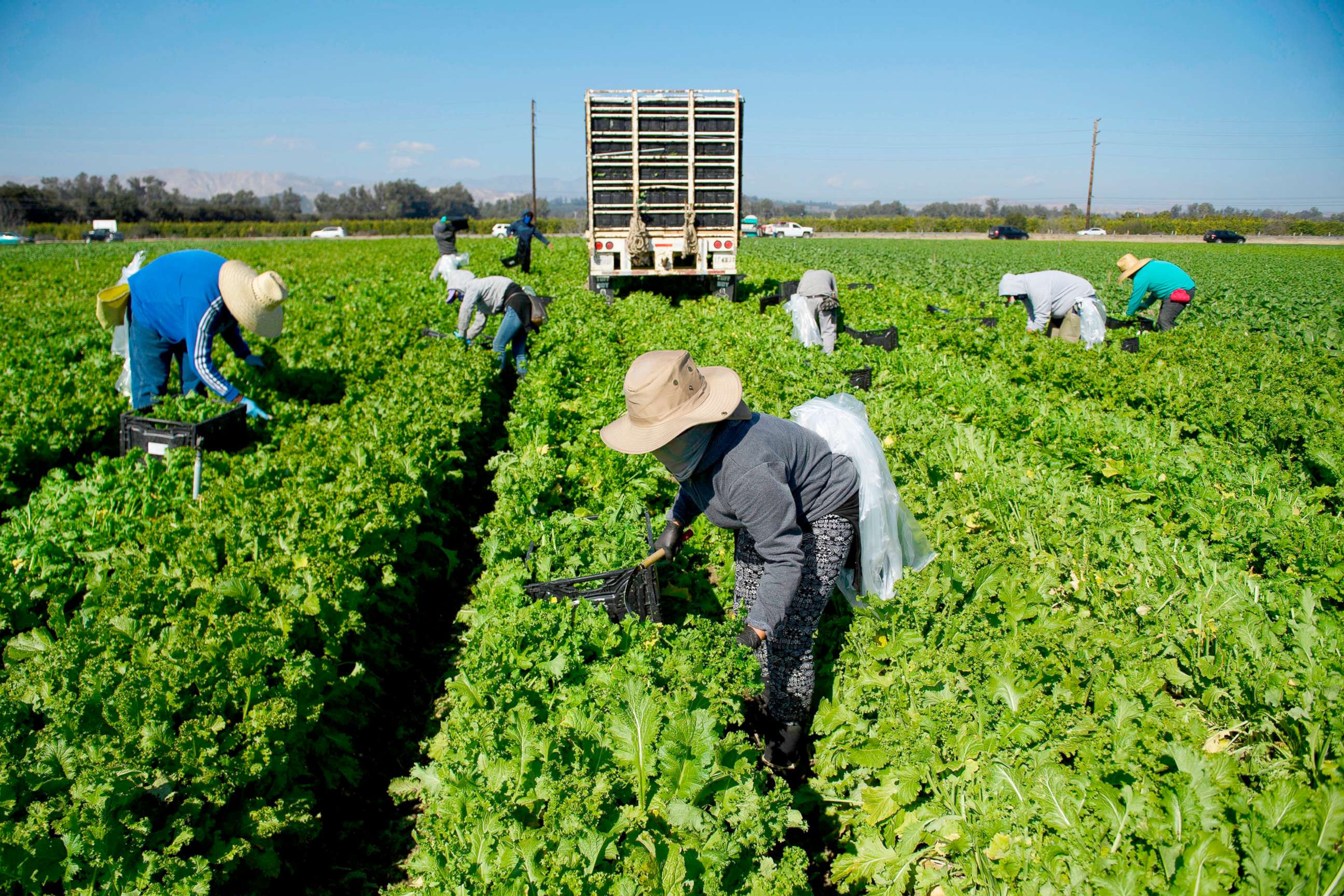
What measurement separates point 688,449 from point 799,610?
0.98 metres

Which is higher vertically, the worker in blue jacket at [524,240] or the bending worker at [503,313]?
the worker in blue jacket at [524,240]

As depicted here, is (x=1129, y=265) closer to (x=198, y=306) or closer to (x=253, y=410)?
(x=253, y=410)

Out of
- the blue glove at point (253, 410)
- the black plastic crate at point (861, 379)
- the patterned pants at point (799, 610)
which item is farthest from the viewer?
the black plastic crate at point (861, 379)

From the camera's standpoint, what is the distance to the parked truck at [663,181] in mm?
13039

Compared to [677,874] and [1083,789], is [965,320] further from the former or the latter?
[677,874]

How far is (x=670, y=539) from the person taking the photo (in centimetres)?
358

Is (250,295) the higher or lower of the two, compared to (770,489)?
higher

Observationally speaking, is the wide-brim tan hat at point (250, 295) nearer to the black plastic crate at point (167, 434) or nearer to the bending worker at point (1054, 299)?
the black plastic crate at point (167, 434)

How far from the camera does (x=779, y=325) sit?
35.8 ft

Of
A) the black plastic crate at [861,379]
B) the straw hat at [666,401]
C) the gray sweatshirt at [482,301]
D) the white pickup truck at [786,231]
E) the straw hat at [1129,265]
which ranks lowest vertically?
the black plastic crate at [861,379]

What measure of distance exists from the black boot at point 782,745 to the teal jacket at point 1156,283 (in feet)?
34.6

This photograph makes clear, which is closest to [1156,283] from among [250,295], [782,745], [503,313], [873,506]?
[503,313]

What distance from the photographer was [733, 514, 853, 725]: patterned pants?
341cm

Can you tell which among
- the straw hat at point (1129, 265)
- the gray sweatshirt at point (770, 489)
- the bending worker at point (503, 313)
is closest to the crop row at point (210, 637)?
the gray sweatshirt at point (770, 489)
